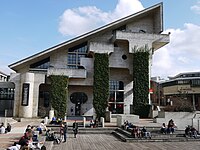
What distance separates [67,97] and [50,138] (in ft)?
58.7

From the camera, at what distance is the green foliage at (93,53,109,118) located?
3112cm

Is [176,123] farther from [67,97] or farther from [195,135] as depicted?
[67,97]

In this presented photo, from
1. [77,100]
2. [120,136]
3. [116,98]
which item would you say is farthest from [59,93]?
[120,136]

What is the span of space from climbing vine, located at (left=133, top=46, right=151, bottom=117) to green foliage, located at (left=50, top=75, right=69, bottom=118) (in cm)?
1047

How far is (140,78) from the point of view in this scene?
3244 centimetres

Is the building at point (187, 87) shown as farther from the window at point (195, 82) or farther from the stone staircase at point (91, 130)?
the stone staircase at point (91, 130)

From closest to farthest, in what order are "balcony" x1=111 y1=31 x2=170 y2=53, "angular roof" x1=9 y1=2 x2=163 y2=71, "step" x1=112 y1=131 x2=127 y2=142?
1. "step" x1=112 y1=131 x2=127 y2=142
2. "angular roof" x1=9 y1=2 x2=163 y2=71
3. "balcony" x1=111 y1=31 x2=170 y2=53

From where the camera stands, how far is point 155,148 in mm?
13477

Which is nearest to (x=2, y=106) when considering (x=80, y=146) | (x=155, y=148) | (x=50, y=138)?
(x=50, y=138)

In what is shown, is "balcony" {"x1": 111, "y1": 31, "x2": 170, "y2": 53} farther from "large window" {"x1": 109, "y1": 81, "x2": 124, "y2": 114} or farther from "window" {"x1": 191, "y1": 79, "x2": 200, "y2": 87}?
"window" {"x1": 191, "y1": 79, "x2": 200, "y2": 87}

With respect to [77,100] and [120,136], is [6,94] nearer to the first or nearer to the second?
[77,100]

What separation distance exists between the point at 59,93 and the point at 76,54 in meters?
7.93

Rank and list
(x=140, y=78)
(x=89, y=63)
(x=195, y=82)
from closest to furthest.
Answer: (x=140, y=78) < (x=89, y=63) < (x=195, y=82)

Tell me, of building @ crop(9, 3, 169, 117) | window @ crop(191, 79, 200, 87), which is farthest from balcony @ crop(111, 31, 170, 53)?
window @ crop(191, 79, 200, 87)
